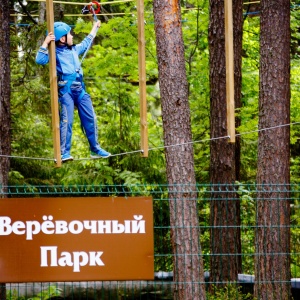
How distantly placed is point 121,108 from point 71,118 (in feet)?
22.1

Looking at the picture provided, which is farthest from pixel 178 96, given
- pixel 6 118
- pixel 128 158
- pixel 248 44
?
pixel 248 44

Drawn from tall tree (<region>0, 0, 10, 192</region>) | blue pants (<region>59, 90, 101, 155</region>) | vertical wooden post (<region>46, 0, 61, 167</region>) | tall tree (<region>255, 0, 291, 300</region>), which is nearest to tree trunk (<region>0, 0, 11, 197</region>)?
tall tree (<region>0, 0, 10, 192</region>)

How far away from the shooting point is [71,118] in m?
12.0

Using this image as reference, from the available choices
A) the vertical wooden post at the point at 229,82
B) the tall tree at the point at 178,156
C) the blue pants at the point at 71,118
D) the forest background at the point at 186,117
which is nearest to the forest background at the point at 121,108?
the forest background at the point at 186,117

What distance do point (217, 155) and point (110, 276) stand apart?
5.19 meters

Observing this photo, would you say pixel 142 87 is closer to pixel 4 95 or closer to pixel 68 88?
pixel 68 88

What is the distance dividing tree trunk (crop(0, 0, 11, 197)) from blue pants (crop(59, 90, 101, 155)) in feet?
4.48

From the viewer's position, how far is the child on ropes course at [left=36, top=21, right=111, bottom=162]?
11805 mm

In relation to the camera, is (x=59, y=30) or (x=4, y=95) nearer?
(x=59, y=30)

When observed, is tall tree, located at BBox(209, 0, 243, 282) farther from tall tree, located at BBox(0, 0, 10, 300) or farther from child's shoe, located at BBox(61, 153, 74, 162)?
child's shoe, located at BBox(61, 153, 74, 162)

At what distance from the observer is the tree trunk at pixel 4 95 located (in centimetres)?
1307

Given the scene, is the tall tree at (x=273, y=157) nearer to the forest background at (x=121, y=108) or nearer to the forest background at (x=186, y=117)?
the forest background at (x=186, y=117)

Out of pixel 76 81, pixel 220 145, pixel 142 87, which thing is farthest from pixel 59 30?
pixel 220 145

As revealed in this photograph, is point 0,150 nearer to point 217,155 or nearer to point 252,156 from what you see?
point 217,155
